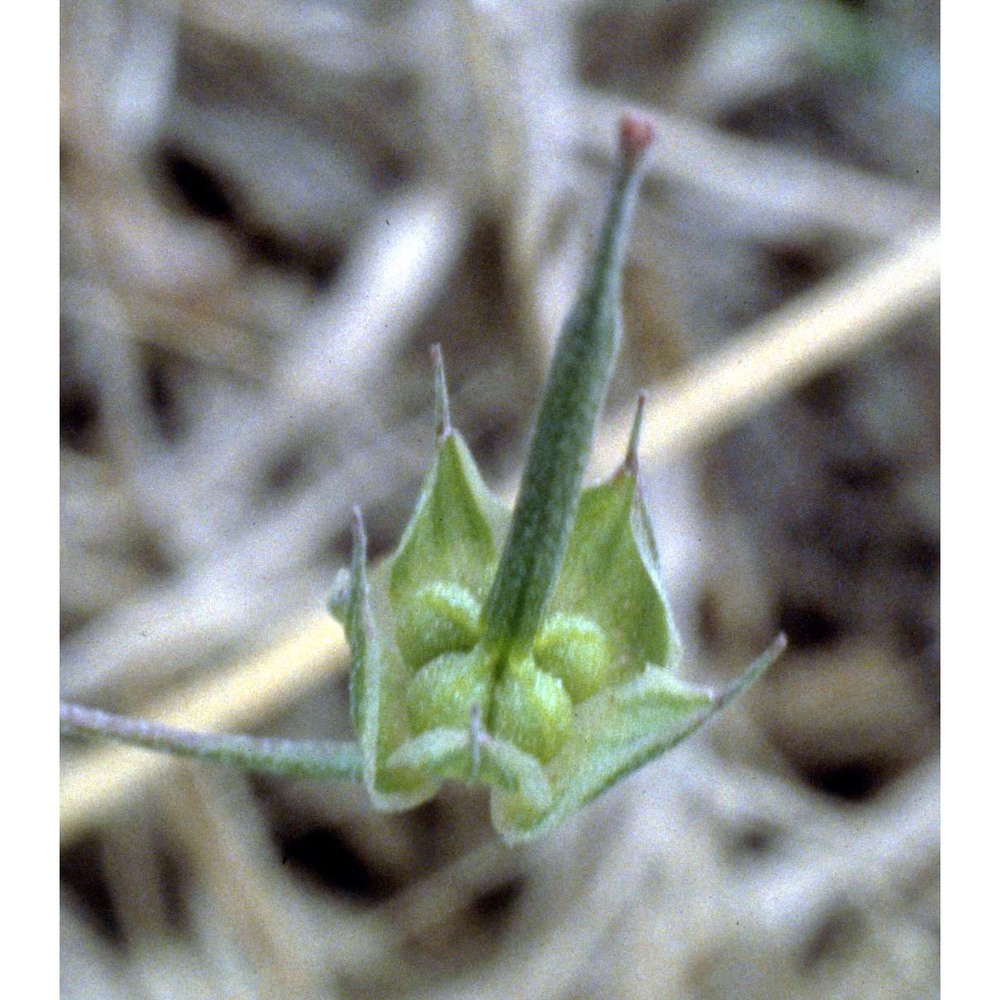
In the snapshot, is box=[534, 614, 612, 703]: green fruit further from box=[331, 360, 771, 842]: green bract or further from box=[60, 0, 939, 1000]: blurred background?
box=[60, 0, 939, 1000]: blurred background

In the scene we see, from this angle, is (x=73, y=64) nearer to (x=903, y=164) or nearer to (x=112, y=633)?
(x=112, y=633)

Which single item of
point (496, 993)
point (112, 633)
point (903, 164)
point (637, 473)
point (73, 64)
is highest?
point (637, 473)

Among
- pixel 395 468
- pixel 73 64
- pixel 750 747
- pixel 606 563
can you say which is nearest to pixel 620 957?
pixel 750 747

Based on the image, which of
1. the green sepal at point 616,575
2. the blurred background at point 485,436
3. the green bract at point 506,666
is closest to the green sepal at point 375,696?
the green bract at point 506,666

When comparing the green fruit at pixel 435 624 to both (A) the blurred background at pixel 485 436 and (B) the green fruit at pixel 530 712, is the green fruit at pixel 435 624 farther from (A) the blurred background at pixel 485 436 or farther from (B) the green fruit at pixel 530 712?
(A) the blurred background at pixel 485 436

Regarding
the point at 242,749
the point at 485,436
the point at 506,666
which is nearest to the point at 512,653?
the point at 506,666
